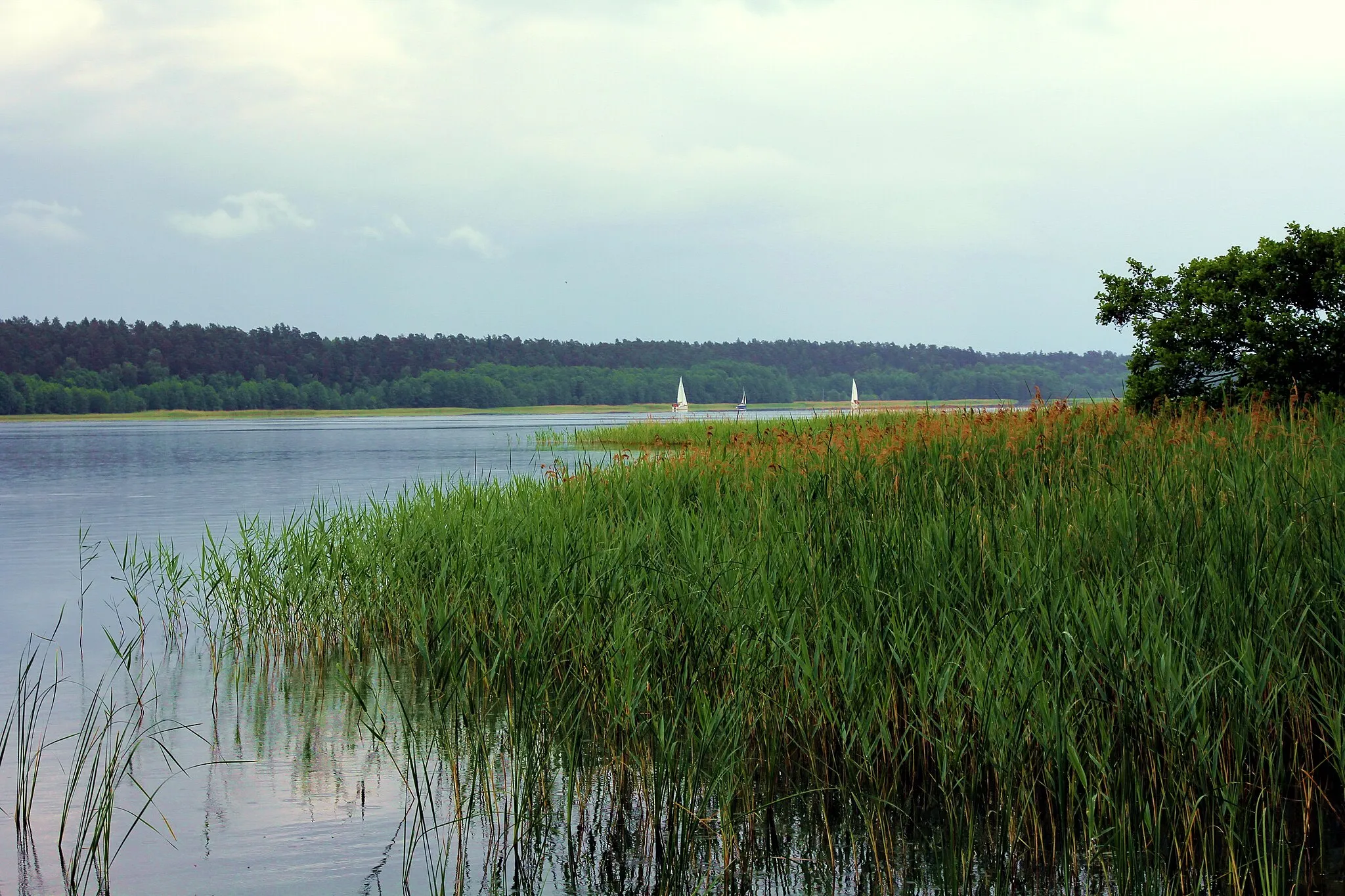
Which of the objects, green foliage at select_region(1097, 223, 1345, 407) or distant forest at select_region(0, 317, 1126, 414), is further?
distant forest at select_region(0, 317, 1126, 414)

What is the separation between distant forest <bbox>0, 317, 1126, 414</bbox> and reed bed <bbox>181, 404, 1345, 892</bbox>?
10615 cm

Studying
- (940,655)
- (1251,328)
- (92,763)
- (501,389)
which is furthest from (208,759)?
(501,389)

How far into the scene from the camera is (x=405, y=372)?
14625 centimetres

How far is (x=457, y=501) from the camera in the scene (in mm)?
11836

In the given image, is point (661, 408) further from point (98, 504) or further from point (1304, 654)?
point (1304, 654)

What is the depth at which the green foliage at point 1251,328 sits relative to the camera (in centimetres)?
1602

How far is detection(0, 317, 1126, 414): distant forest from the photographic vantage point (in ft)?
409

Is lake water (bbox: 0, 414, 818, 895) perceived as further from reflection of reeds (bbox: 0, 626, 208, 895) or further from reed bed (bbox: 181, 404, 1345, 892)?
reed bed (bbox: 181, 404, 1345, 892)

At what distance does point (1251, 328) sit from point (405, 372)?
13783 centimetres

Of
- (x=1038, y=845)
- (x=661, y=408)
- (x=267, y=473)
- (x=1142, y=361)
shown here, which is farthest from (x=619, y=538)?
(x=661, y=408)

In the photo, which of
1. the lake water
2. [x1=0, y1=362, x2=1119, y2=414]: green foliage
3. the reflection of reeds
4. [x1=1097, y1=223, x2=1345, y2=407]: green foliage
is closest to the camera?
the reflection of reeds

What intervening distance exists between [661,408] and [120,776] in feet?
463

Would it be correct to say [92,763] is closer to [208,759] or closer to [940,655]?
[208,759]

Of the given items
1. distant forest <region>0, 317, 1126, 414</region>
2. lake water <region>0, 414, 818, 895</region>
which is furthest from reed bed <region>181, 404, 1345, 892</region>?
distant forest <region>0, 317, 1126, 414</region>
